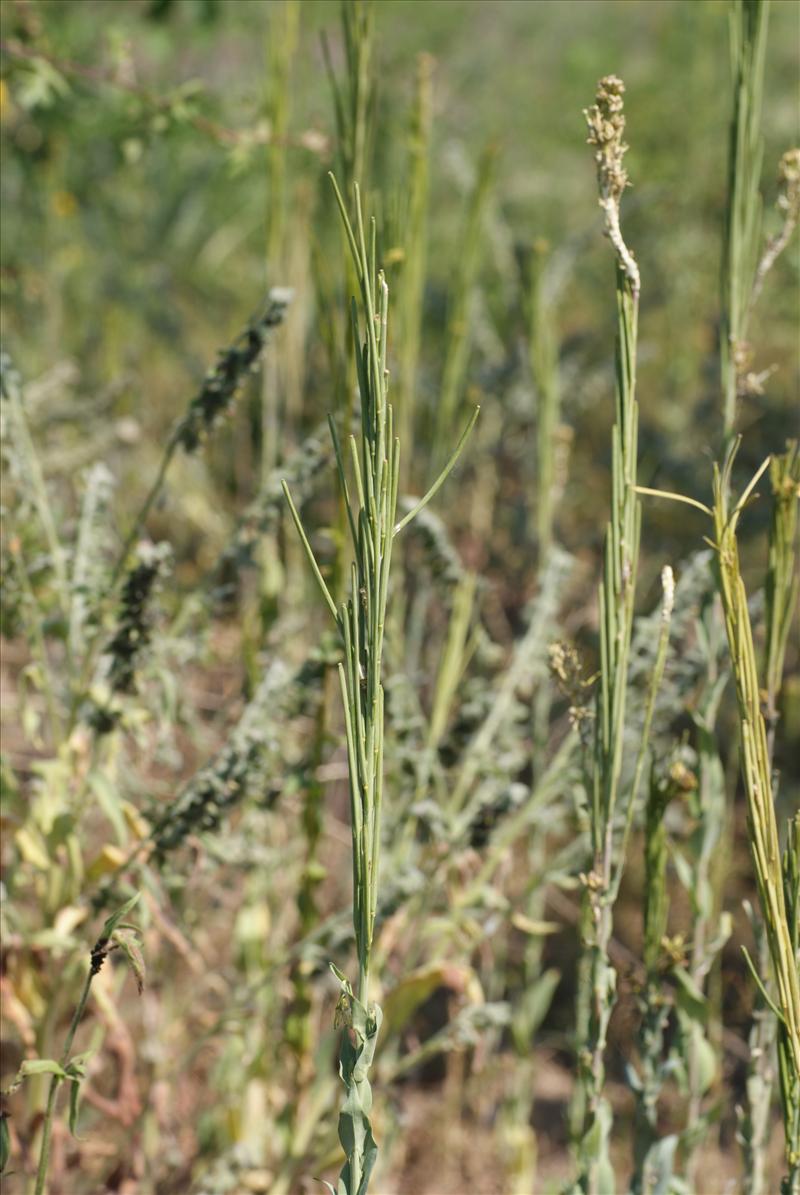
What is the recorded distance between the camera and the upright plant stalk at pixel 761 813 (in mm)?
810

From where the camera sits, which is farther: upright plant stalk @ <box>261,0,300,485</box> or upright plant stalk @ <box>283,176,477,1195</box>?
upright plant stalk @ <box>261,0,300,485</box>

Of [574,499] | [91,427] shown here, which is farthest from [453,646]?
[574,499]

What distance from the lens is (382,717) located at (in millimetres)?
764

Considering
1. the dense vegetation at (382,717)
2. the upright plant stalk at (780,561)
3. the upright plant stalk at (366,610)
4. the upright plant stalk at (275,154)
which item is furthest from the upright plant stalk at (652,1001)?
the upright plant stalk at (275,154)

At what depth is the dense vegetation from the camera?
0.87 meters

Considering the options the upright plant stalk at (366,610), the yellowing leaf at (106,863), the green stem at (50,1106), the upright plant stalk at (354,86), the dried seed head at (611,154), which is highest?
the upright plant stalk at (354,86)

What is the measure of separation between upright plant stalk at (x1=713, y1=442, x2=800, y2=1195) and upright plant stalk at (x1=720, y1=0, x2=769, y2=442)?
28cm

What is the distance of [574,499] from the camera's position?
2.64m

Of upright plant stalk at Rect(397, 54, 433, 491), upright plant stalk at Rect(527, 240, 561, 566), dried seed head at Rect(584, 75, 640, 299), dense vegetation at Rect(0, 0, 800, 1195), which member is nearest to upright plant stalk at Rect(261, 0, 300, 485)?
dense vegetation at Rect(0, 0, 800, 1195)

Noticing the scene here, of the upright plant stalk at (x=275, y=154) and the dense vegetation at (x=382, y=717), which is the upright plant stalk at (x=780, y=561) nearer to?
the dense vegetation at (x=382, y=717)

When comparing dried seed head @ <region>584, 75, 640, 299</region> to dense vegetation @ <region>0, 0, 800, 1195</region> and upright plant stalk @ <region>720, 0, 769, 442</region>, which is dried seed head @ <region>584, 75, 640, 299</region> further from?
upright plant stalk @ <region>720, 0, 769, 442</region>

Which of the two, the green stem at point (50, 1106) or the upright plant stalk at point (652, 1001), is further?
the upright plant stalk at point (652, 1001)

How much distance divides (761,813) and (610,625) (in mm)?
171

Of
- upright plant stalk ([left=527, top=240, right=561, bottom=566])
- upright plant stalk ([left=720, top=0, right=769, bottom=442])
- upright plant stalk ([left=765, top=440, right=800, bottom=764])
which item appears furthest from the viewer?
upright plant stalk ([left=527, top=240, right=561, bottom=566])
